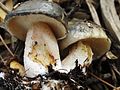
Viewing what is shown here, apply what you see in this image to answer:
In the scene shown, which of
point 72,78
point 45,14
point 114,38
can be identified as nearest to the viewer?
point 45,14

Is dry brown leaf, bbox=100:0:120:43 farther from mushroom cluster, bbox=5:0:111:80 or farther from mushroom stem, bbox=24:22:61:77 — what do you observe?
mushroom stem, bbox=24:22:61:77

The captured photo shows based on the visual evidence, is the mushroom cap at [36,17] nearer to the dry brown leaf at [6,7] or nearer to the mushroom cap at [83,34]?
the mushroom cap at [83,34]

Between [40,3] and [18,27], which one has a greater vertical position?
[40,3]

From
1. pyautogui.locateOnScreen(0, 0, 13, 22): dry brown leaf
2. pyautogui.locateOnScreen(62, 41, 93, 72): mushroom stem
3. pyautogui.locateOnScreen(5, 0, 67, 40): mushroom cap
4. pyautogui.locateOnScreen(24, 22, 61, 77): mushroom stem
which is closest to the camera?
pyautogui.locateOnScreen(5, 0, 67, 40): mushroom cap

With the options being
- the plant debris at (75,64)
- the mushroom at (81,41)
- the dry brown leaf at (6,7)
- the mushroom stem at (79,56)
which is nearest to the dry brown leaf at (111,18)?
the plant debris at (75,64)

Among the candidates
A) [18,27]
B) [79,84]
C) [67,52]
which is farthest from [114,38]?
[18,27]

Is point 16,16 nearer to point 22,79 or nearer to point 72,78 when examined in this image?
point 22,79

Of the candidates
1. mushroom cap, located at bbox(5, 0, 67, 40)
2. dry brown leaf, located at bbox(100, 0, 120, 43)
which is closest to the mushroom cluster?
mushroom cap, located at bbox(5, 0, 67, 40)
